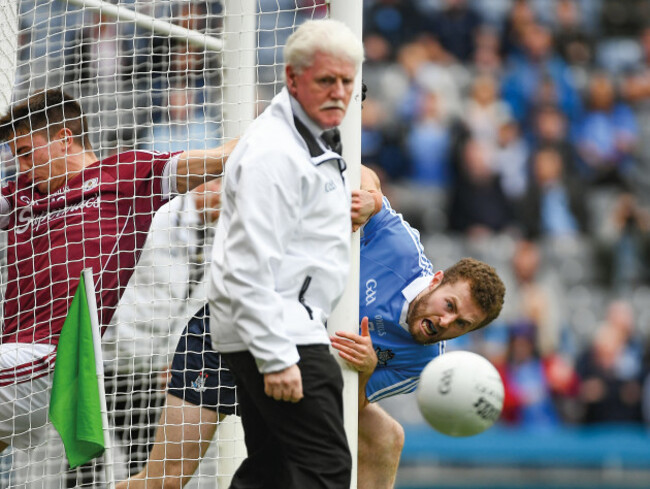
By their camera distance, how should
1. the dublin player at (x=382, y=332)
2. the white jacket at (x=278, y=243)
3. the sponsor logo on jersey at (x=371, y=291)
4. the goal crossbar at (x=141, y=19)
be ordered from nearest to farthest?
the white jacket at (x=278, y=243) → the dublin player at (x=382, y=332) → the sponsor logo on jersey at (x=371, y=291) → the goal crossbar at (x=141, y=19)

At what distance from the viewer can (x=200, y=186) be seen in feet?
17.2

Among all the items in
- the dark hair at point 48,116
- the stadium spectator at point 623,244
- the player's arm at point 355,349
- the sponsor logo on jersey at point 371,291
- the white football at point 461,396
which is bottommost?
the stadium spectator at point 623,244

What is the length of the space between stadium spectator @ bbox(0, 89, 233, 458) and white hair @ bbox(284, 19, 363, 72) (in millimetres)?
1251

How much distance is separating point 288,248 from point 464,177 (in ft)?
27.4

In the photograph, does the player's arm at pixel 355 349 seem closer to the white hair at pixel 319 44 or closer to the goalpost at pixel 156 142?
the goalpost at pixel 156 142

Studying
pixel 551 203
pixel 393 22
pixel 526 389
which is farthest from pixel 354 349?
pixel 393 22

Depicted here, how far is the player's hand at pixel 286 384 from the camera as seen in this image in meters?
3.36

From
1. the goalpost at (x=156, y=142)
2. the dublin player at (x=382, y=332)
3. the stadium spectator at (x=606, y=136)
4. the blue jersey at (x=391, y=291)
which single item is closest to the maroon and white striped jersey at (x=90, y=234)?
the goalpost at (x=156, y=142)

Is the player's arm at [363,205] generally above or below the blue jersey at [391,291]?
above

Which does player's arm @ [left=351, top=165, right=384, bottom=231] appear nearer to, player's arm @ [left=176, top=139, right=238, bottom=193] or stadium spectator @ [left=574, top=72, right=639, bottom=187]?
player's arm @ [left=176, top=139, right=238, bottom=193]

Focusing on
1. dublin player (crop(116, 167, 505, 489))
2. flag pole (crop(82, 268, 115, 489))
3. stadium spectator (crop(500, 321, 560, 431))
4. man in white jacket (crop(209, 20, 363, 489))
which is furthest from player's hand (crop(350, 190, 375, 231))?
stadium spectator (crop(500, 321, 560, 431))

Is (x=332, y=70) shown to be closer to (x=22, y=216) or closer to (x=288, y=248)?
(x=288, y=248)

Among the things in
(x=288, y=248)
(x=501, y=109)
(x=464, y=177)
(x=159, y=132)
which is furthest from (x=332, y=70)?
(x=501, y=109)

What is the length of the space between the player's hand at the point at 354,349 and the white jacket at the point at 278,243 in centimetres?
64
